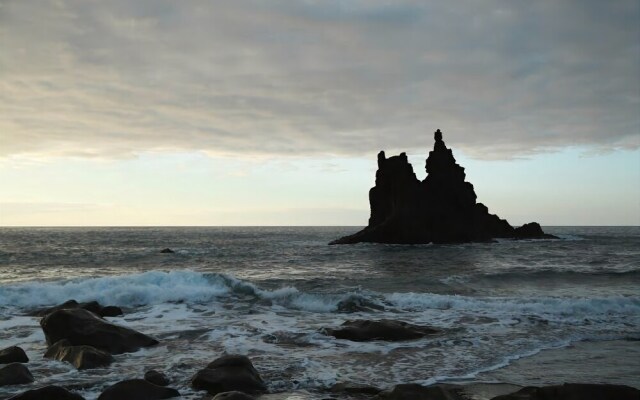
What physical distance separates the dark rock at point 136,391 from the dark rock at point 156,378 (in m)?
0.54

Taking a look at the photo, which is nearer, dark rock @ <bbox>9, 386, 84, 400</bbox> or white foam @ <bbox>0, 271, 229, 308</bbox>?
dark rock @ <bbox>9, 386, 84, 400</bbox>

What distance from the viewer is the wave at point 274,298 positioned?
1862cm

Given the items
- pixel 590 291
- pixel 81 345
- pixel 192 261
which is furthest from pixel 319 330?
pixel 192 261

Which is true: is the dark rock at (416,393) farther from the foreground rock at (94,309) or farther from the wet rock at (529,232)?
the wet rock at (529,232)

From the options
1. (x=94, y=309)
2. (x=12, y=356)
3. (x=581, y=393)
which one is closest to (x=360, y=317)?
(x=94, y=309)

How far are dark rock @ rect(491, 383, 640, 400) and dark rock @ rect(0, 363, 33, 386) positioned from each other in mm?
8888

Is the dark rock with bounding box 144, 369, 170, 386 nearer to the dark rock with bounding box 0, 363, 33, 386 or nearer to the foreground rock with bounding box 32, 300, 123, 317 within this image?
the dark rock with bounding box 0, 363, 33, 386

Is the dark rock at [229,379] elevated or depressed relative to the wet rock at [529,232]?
depressed

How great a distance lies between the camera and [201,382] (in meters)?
9.27

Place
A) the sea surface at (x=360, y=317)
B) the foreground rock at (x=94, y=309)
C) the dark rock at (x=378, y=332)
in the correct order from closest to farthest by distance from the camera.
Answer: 1. the sea surface at (x=360, y=317)
2. the dark rock at (x=378, y=332)
3. the foreground rock at (x=94, y=309)

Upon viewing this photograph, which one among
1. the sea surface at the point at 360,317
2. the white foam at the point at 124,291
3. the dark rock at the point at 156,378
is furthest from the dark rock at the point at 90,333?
the white foam at the point at 124,291

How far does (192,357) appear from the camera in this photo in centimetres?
1183

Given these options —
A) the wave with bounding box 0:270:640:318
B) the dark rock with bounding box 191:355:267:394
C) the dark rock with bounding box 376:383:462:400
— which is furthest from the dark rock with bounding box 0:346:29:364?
the wave with bounding box 0:270:640:318

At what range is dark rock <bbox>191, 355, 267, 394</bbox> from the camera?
9.16 metres
